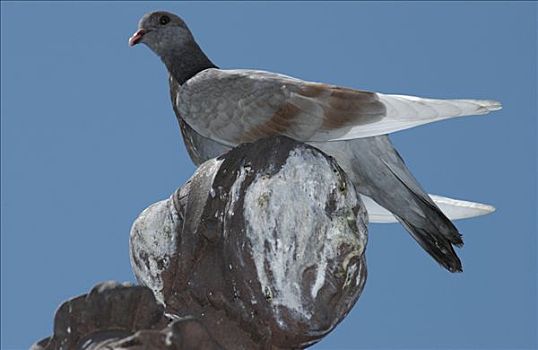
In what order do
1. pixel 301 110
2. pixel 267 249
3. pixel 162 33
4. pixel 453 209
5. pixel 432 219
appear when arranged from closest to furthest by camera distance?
pixel 267 249, pixel 301 110, pixel 432 219, pixel 453 209, pixel 162 33

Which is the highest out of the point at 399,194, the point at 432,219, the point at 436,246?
the point at 399,194

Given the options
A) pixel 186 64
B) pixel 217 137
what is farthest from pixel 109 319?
pixel 186 64

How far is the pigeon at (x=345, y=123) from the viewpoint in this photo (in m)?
3.52

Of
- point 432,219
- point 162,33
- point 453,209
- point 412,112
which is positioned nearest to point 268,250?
point 412,112

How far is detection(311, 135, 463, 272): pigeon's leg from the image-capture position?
3.67 meters

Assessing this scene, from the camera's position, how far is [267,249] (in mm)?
2906

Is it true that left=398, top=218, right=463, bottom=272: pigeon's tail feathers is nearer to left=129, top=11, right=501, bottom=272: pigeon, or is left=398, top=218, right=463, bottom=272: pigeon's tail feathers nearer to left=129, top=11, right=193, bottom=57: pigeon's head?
left=129, top=11, right=501, bottom=272: pigeon

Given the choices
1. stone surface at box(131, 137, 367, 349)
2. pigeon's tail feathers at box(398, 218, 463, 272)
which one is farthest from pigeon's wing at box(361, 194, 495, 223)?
stone surface at box(131, 137, 367, 349)

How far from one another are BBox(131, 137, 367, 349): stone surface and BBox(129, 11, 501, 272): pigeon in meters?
0.45

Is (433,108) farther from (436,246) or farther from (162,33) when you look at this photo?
(162,33)

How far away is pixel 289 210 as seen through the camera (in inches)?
116

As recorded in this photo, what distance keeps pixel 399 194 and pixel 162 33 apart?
174cm

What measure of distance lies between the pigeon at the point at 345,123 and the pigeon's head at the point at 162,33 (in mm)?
643

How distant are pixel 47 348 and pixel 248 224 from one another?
789 mm
